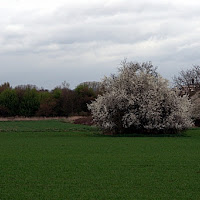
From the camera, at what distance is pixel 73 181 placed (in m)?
15.3

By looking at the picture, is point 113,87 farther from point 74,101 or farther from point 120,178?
point 74,101

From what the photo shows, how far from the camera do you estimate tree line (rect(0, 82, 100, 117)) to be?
97812mm

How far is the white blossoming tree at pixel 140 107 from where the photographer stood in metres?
41.7

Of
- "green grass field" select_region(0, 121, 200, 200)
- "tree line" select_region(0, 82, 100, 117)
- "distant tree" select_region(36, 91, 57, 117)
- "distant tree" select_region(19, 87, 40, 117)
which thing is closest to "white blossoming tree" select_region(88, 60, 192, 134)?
"green grass field" select_region(0, 121, 200, 200)

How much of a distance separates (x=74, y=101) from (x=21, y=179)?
83510mm

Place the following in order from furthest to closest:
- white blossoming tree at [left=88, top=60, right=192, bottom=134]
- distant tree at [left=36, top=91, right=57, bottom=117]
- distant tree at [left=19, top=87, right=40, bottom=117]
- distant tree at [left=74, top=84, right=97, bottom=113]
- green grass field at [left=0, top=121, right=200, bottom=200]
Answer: distant tree at [left=19, top=87, right=40, bottom=117], distant tree at [left=74, top=84, right=97, bottom=113], distant tree at [left=36, top=91, right=57, bottom=117], white blossoming tree at [left=88, top=60, right=192, bottom=134], green grass field at [left=0, top=121, right=200, bottom=200]

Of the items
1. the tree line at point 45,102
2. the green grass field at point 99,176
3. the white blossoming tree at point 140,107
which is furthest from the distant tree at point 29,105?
the green grass field at point 99,176

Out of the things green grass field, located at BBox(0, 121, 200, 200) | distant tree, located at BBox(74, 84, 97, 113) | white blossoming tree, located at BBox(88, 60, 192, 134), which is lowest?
green grass field, located at BBox(0, 121, 200, 200)

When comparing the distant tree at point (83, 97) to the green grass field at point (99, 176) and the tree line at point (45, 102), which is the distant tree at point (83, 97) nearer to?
the tree line at point (45, 102)

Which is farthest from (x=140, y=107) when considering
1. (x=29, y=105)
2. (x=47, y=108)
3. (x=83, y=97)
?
(x=29, y=105)

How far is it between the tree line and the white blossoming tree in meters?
52.1

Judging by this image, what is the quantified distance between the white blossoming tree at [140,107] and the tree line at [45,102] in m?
52.1

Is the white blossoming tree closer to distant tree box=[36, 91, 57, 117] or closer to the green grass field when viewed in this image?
the green grass field

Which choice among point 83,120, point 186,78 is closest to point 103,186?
point 83,120
